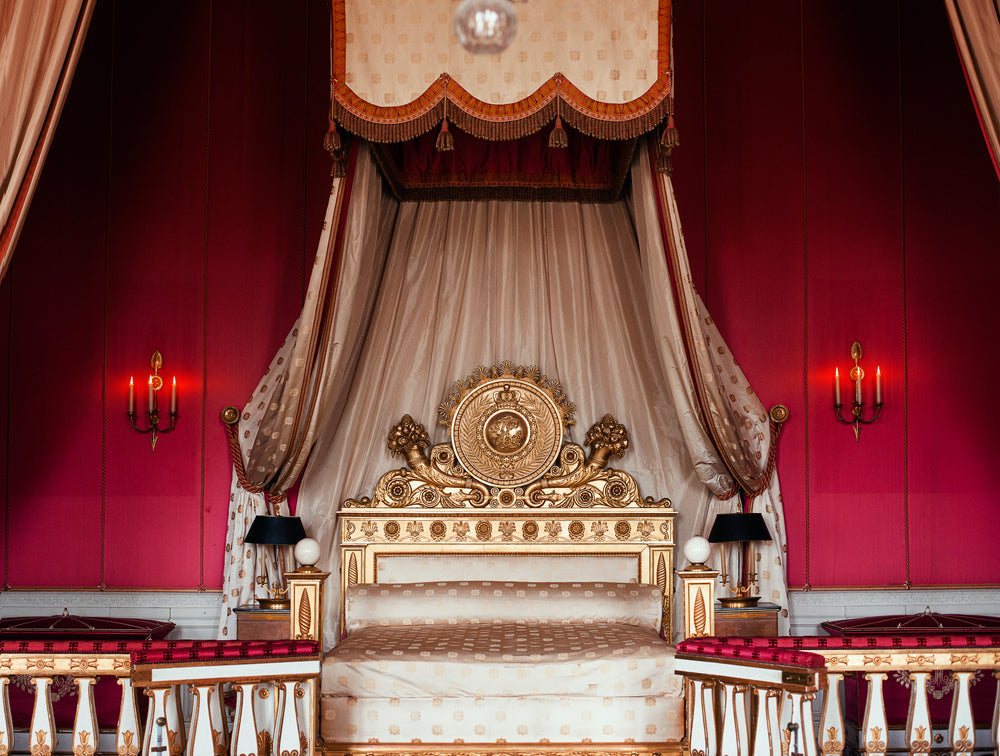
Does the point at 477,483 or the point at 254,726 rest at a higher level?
the point at 477,483

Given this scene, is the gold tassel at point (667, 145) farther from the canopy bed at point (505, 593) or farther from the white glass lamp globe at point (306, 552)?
the white glass lamp globe at point (306, 552)

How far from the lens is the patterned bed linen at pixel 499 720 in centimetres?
459

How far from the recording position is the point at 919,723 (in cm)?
407

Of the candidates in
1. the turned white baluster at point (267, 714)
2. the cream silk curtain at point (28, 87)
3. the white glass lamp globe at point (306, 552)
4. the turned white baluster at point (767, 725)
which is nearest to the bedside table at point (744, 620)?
the turned white baluster at point (767, 725)

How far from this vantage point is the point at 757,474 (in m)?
5.63

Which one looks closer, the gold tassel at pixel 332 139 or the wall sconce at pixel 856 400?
the gold tassel at pixel 332 139

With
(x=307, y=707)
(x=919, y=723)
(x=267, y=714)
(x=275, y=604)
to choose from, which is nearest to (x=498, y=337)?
(x=275, y=604)

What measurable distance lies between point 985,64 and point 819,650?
2.58m

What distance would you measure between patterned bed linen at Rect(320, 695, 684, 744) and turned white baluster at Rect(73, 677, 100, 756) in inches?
41.7

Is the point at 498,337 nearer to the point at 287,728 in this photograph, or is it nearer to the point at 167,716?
the point at 287,728

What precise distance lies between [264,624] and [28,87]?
3.02m

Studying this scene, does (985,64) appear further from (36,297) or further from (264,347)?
(36,297)

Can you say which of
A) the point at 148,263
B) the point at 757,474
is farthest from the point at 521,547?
the point at 148,263

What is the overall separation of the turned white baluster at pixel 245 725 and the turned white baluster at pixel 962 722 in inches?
117
